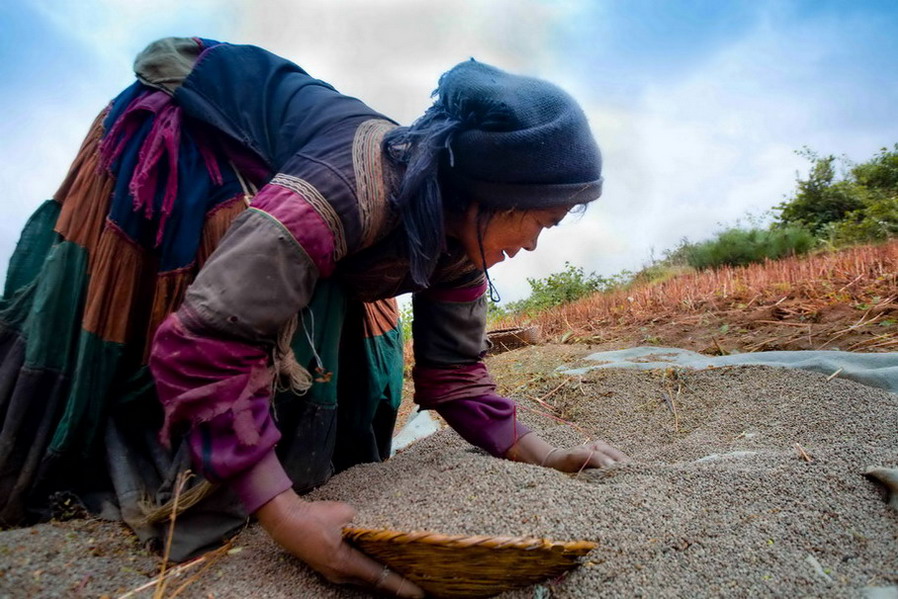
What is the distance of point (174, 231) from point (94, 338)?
0.98 ft

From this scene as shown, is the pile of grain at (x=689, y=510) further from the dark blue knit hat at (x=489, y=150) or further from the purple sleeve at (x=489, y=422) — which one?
the dark blue knit hat at (x=489, y=150)

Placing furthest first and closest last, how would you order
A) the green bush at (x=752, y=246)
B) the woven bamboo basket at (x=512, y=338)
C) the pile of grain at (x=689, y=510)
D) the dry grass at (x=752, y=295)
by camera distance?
the green bush at (x=752, y=246)
the woven bamboo basket at (x=512, y=338)
the dry grass at (x=752, y=295)
the pile of grain at (x=689, y=510)

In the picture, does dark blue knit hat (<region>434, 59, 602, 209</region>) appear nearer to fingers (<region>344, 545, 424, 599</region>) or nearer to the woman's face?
the woman's face

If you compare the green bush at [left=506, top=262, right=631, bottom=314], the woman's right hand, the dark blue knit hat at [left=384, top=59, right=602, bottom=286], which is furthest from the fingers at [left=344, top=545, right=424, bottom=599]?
the green bush at [left=506, top=262, right=631, bottom=314]

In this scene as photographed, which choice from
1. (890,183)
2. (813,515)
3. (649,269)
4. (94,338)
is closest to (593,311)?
(813,515)

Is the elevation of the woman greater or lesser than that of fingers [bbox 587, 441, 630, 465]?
greater

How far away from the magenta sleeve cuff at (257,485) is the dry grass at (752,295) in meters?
2.40

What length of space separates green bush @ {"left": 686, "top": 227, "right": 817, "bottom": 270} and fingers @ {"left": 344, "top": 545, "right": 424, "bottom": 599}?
1008 centimetres

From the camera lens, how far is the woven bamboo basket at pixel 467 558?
0.91 meters

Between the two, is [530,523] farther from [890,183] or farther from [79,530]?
[890,183]

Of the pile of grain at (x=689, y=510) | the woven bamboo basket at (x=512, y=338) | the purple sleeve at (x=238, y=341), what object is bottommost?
the pile of grain at (x=689, y=510)

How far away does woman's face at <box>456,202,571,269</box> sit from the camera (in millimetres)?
1310

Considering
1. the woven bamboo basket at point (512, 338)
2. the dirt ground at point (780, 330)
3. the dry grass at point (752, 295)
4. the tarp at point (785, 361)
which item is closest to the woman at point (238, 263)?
the tarp at point (785, 361)

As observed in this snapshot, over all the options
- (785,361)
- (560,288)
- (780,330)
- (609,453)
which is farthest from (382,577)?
(560,288)
